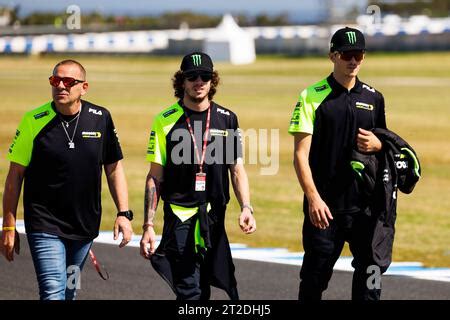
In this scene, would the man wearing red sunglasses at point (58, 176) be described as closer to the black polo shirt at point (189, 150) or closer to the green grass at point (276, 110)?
the black polo shirt at point (189, 150)

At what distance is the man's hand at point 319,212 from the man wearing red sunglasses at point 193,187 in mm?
430

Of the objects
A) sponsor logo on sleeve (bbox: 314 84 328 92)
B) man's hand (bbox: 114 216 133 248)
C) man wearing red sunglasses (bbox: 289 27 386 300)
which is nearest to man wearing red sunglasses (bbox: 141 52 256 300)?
man's hand (bbox: 114 216 133 248)

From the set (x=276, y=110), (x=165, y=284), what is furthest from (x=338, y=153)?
(x=276, y=110)

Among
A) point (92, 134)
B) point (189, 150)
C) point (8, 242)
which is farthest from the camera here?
point (189, 150)

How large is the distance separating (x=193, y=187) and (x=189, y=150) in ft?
0.90

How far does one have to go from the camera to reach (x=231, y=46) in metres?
67.2

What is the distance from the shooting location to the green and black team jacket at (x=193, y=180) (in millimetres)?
7711

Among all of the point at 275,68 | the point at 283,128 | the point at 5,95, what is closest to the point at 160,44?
the point at 275,68

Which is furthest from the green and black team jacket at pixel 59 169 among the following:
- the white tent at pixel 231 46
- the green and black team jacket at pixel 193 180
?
the white tent at pixel 231 46

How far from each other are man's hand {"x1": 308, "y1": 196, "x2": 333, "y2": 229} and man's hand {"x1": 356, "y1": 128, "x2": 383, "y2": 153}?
51cm

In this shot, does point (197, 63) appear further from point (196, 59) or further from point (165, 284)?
point (165, 284)

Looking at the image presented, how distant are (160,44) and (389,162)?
70465 mm

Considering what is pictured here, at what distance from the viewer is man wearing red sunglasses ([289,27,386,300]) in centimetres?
780

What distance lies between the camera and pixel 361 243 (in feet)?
25.9
